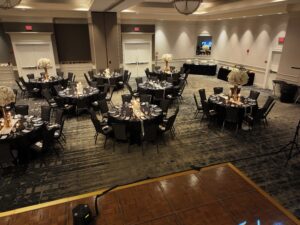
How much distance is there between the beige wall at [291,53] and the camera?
1020 cm

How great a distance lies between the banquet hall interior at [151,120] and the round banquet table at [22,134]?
3 cm

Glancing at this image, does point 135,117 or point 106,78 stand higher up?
point 106,78

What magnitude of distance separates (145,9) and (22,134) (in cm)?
1147

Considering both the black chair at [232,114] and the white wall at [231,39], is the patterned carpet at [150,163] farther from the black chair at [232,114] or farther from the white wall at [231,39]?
the white wall at [231,39]

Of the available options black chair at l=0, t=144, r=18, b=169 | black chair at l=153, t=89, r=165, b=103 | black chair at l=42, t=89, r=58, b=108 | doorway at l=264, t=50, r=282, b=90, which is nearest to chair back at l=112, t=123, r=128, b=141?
black chair at l=0, t=144, r=18, b=169

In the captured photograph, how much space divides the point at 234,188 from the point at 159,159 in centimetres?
279

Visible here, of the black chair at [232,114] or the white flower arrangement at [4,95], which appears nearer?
the white flower arrangement at [4,95]

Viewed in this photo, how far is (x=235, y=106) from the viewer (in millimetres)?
7043

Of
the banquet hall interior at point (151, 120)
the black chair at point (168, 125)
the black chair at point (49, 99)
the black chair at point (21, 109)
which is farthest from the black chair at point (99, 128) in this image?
the black chair at point (49, 99)

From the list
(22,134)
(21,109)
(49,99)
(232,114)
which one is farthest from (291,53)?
(21,109)

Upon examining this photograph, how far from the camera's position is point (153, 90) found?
9.13m

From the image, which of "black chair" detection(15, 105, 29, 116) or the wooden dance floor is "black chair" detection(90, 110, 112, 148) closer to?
"black chair" detection(15, 105, 29, 116)

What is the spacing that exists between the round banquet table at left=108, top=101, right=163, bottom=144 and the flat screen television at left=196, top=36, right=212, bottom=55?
1200cm

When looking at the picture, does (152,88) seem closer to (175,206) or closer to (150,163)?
(150,163)
